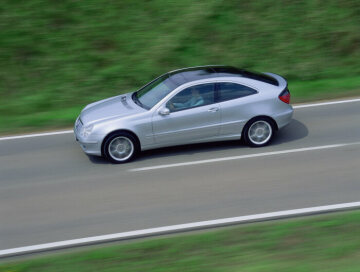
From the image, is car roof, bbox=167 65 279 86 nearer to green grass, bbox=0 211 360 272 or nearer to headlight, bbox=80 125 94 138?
headlight, bbox=80 125 94 138

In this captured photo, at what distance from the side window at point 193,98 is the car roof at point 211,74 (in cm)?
24

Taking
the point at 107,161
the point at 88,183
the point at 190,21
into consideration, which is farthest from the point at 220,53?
the point at 88,183

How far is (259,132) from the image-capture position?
11.3 metres

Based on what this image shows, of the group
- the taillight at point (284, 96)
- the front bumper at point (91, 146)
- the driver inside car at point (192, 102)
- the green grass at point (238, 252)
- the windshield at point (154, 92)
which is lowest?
the green grass at point (238, 252)

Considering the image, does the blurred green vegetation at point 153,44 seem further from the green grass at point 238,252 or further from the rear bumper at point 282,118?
the green grass at point 238,252

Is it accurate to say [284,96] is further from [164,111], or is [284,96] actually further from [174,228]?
[174,228]

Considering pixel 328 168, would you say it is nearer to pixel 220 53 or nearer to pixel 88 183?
pixel 88 183

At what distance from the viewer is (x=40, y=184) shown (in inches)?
393

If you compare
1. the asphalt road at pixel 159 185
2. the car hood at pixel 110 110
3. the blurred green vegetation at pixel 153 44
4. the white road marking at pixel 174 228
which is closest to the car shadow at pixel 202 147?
the asphalt road at pixel 159 185

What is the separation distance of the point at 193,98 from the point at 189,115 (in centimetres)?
39

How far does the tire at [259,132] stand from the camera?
1120cm

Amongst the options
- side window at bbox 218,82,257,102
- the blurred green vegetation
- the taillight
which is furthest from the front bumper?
the blurred green vegetation

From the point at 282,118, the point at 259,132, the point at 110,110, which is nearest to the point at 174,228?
the point at 110,110

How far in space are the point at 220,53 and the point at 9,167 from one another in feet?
28.4
